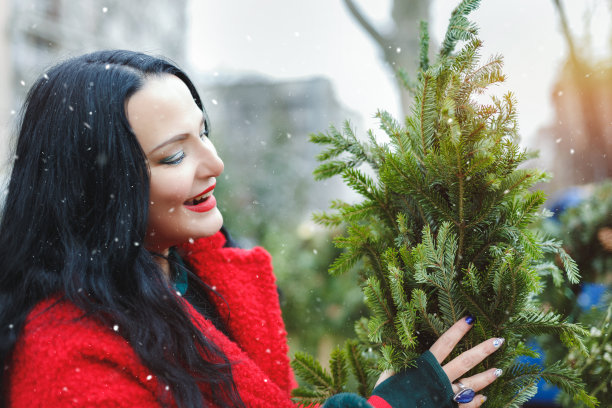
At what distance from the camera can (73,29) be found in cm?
961

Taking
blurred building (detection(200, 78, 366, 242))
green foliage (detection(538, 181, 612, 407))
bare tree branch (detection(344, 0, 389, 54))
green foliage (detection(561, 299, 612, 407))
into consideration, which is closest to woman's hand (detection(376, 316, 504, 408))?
green foliage (detection(538, 181, 612, 407))

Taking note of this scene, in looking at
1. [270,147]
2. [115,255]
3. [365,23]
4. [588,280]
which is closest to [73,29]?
[270,147]

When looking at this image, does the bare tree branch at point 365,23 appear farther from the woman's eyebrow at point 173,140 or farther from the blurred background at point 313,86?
the woman's eyebrow at point 173,140

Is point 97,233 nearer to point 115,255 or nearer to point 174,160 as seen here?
point 115,255

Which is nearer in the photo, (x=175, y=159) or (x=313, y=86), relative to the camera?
(x=175, y=159)

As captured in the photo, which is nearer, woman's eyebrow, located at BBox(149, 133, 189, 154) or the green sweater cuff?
the green sweater cuff

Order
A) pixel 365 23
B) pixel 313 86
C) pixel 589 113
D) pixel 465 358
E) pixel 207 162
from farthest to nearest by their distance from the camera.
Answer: pixel 313 86, pixel 365 23, pixel 589 113, pixel 207 162, pixel 465 358

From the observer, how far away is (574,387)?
1.02 metres

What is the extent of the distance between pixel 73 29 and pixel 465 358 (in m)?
10.8

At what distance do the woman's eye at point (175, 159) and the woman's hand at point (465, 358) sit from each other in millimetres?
767

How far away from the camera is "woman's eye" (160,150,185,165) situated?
1191 mm

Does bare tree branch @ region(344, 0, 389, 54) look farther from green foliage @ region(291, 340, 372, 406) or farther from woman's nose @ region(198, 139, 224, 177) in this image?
green foliage @ region(291, 340, 372, 406)

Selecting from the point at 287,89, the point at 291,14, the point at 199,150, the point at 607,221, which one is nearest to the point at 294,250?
the point at 607,221

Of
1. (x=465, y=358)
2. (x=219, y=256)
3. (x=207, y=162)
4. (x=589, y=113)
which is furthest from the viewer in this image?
(x=589, y=113)
